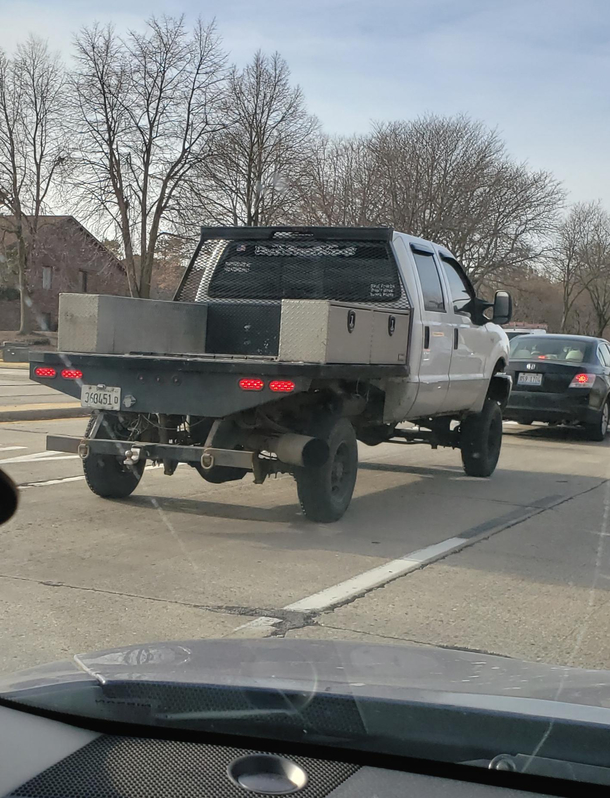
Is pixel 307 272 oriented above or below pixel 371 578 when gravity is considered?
above

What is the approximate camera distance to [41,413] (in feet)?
49.5

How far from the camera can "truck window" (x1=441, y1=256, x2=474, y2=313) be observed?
960 centimetres

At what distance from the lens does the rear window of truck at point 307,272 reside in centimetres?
846

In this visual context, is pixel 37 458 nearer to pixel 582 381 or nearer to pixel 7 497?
pixel 7 497

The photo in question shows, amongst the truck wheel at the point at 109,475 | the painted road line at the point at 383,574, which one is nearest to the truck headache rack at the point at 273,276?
the truck wheel at the point at 109,475

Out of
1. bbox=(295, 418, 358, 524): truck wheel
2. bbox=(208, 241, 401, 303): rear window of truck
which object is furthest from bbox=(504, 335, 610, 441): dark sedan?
bbox=(295, 418, 358, 524): truck wheel

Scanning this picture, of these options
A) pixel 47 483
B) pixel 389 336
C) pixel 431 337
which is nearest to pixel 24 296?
pixel 47 483

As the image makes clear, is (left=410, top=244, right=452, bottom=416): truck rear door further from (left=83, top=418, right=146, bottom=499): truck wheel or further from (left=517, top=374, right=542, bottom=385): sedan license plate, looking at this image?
(left=517, top=374, right=542, bottom=385): sedan license plate

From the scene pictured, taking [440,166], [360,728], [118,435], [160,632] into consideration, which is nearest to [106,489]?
[118,435]

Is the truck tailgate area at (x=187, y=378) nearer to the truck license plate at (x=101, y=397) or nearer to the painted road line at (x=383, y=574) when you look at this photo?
the truck license plate at (x=101, y=397)

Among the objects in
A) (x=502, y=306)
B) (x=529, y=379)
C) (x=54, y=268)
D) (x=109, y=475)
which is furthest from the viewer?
(x=54, y=268)

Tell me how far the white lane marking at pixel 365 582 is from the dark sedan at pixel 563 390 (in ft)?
26.8

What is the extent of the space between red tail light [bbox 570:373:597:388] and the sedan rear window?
42 cm

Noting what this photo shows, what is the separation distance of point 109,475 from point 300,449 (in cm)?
193
